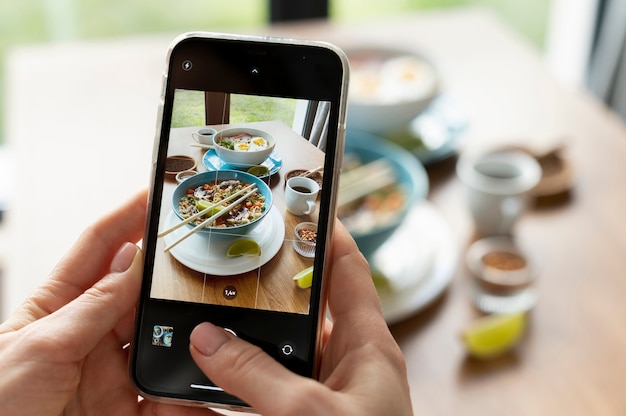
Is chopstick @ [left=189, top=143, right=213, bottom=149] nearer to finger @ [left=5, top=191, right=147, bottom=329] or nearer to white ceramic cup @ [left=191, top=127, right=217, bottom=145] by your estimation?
white ceramic cup @ [left=191, top=127, right=217, bottom=145]

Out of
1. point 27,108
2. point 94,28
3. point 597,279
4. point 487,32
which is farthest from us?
point 94,28

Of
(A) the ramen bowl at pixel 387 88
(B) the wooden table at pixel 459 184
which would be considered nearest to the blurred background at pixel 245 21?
(B) the wooden table at pixel 459 184

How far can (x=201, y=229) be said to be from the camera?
71cm

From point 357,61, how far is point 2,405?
38.9 inches

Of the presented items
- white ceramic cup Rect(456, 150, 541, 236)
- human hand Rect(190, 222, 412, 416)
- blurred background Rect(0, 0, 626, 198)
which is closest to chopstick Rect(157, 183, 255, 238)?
human hand Rect(190, 222, 412, 416)

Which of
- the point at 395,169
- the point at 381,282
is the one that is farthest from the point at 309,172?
the point at 395,169

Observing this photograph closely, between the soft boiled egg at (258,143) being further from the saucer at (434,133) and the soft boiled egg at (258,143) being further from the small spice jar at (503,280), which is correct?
the saucer at (434,133)

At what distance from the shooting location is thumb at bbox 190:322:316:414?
60 cm

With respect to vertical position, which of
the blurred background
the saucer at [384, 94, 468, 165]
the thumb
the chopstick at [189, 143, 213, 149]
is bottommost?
the blurred background

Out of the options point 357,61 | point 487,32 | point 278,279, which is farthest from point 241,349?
point 487,32

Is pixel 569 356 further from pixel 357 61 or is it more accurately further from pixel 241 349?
pixel 357 61

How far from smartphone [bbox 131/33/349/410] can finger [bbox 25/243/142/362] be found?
0.02m

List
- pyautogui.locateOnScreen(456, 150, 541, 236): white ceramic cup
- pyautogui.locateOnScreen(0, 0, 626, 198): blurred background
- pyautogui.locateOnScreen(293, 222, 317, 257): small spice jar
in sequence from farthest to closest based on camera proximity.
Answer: pyautogui.locateOnScreen(0, 0, 626, 198): blurred background, pyautogui.locateOnScreen(456, 150, 541, 236): white ceramic cup, pyautogui.locateOnScreen(293, 222, 317, 257): small spice jar

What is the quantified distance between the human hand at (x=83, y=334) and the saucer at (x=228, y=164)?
112mm
